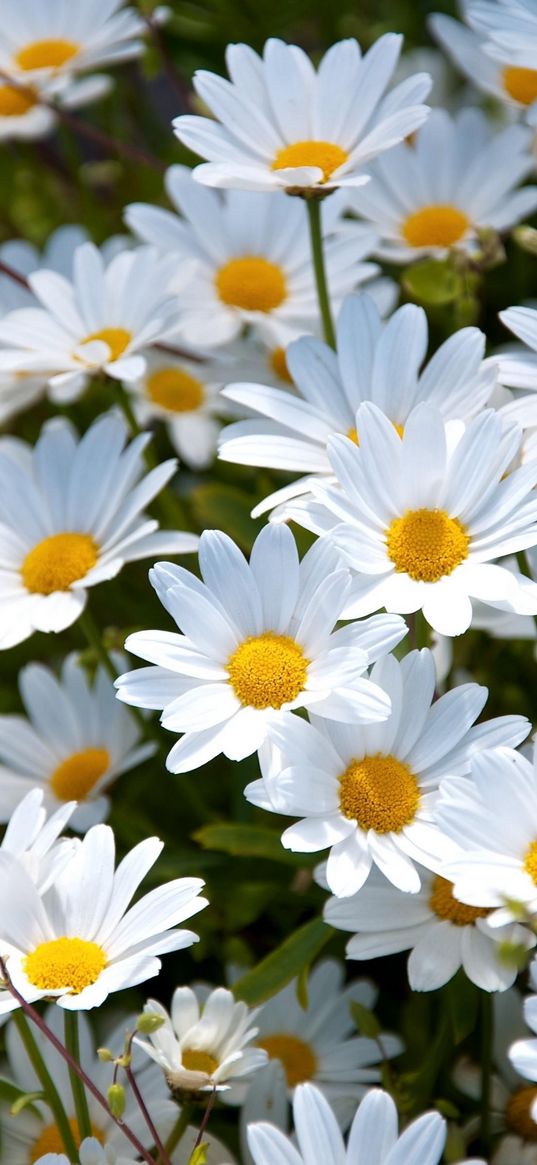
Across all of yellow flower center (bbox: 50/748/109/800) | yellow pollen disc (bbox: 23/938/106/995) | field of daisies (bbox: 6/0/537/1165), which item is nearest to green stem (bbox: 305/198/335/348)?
field of daisies (bbox: 6/0/537/1165)

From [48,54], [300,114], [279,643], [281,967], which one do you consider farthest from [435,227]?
[281,967]

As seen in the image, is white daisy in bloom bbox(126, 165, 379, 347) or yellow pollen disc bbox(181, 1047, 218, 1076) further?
white daisy in bloom bbox(126, 165, 379, 347)

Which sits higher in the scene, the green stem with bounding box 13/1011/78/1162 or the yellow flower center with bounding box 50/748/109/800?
the green stem with bounding box 13/1011/78/1162

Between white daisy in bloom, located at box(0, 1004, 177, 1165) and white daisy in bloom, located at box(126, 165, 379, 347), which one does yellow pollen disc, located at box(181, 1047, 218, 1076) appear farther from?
white daisy in bloom, located at box(126, 165, 379, 347)

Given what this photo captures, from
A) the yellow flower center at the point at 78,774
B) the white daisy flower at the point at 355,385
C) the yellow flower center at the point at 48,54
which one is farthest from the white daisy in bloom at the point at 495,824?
the yellow flower center at the point at 48,54

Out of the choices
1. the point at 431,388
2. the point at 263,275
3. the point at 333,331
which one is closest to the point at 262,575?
the point at 431,388

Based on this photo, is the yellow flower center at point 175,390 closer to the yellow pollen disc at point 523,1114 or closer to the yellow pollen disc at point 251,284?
the yellow pollen disc at point 251,284

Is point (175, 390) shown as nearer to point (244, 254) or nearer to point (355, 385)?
point (244, 254)

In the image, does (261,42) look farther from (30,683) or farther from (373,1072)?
(373,1072)
